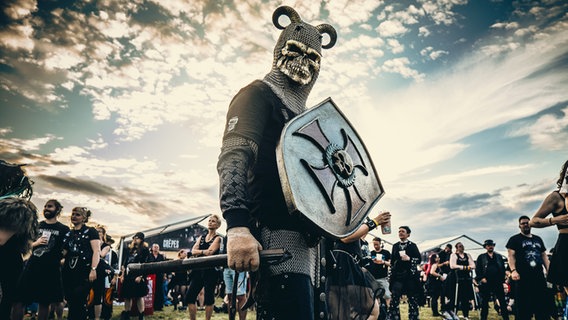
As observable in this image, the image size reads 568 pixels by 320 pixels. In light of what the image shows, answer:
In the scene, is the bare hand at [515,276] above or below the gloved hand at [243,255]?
below

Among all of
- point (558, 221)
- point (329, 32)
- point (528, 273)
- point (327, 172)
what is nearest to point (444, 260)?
point (528, 273)

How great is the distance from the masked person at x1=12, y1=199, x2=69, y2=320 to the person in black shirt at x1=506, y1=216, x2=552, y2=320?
789 cm

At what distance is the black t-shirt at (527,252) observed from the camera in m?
6.49

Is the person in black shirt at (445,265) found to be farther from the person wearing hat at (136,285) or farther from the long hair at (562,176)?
the person wearing hat at (136,285)

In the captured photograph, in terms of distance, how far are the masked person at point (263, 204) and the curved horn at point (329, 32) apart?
662mm

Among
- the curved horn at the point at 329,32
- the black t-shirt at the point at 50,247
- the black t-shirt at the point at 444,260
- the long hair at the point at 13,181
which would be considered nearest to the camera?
the curved horn at the point at 329,32

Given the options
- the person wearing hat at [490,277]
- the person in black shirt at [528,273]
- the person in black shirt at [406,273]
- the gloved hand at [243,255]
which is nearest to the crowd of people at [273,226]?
the gloved hand at [243,255]

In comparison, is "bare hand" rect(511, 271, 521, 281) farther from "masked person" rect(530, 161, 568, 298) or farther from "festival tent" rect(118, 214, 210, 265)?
"festival tent" rect(118, 214, 210, 265)

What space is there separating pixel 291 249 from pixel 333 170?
492mm

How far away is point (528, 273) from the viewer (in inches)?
Answer: 255

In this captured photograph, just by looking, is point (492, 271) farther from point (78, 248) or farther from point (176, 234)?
point (176, 234)

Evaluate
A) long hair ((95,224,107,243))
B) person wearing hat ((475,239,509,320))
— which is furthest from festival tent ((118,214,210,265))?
person wearing hat ((475,239,509,320))

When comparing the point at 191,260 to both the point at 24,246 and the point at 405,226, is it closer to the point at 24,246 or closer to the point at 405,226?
the point at 24,246

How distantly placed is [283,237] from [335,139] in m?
0.72
